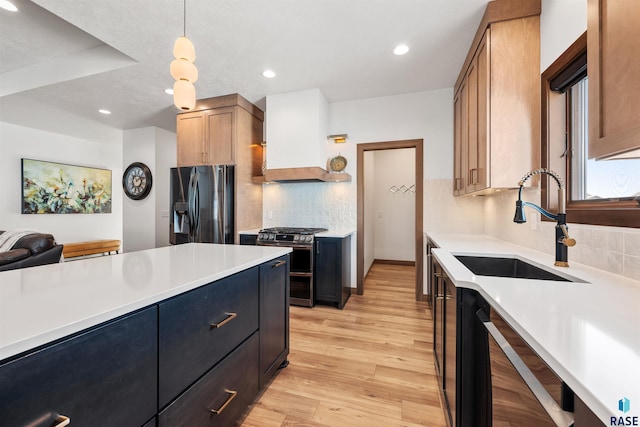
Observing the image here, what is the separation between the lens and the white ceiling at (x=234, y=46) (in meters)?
1.95

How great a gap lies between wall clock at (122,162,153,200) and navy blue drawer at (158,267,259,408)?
4.42 metres

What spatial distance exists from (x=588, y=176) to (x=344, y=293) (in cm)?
238

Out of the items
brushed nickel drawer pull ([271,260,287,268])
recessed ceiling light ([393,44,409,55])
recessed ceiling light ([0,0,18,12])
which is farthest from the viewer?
recessed ceiling light ([393,44,409,55])

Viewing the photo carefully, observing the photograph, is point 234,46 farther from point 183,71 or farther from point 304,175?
point 304,175

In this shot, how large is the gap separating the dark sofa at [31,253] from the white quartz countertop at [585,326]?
12.1ft

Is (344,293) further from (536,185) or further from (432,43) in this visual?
(432,43)

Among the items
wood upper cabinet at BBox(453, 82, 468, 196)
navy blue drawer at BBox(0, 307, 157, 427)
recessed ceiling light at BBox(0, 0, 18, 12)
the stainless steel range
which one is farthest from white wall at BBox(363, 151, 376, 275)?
recessed ceiling light at BBox(0, 0, 18, 12)

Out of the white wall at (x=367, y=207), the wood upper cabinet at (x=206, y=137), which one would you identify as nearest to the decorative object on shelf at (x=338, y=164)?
the white wall at (x=367, y=207)

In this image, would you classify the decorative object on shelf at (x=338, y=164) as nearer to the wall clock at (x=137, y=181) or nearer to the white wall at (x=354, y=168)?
the white wall at (x=354, y=168)

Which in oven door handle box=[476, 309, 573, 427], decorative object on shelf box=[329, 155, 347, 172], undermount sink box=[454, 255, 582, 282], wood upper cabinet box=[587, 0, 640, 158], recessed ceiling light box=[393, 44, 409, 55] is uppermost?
recessed ceiling light box=[393, 44, 409, 55]

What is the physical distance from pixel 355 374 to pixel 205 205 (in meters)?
2.65

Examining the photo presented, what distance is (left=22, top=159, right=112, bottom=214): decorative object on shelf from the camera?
4.85 m

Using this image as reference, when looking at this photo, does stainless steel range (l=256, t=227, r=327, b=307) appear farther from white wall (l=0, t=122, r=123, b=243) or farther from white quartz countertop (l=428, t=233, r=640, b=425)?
white wall (l=0, t=122, r=123, b=243)

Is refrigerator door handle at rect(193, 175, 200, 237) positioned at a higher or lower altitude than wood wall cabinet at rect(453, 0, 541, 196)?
lower
